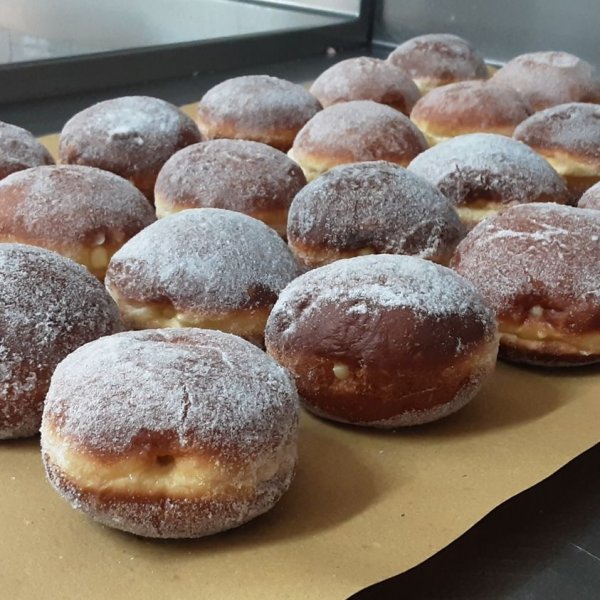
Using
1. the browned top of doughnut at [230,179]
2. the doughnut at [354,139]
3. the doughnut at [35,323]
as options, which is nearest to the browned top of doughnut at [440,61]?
the doughnut at [354,139]

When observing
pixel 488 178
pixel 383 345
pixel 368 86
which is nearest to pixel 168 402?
pixel 383 345

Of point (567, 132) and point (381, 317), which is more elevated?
point (381, 317)

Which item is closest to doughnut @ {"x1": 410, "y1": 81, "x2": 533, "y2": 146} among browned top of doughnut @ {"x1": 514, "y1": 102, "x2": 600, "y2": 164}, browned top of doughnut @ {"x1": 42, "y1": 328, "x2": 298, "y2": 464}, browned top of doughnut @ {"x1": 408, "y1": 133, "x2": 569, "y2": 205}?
browned top of doughnut @ {"x1": 514, "y1": 102, "x2": 600, "y2": 164}

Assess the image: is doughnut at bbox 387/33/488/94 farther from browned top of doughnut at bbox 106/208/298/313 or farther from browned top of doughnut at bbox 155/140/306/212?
browned top of doughnut at bbox 106/208/298/313

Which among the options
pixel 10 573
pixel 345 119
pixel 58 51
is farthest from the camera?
pixel 58 51

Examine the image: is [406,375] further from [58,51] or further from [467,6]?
[467,6]

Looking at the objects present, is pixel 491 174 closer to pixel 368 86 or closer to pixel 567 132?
pixel 567 132

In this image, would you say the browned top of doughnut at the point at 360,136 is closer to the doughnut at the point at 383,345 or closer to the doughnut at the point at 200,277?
the doughnut at the point at 200,277

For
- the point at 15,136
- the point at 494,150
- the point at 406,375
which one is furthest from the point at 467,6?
the point at 406,375
